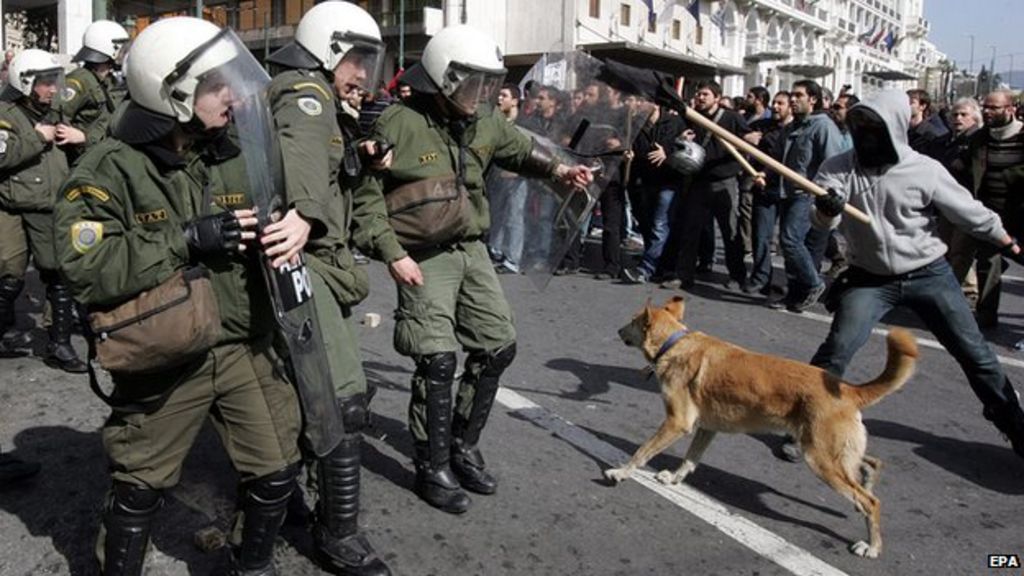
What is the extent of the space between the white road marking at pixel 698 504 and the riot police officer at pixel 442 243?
796mm

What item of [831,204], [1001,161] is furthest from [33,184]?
[1001,161]

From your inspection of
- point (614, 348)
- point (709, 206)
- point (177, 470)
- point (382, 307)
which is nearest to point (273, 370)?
point (177, 470)

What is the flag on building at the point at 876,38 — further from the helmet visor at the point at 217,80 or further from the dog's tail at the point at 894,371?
the helmet visor at the point at 217,80

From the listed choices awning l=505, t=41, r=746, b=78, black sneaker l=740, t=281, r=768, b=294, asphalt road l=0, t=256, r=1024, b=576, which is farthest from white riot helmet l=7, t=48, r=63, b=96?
awning l=505, t=41, r=746, b=78

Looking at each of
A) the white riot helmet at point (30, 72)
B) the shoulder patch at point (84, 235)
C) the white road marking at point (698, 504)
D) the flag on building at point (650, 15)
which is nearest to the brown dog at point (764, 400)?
the white road marking at point (698, 504)

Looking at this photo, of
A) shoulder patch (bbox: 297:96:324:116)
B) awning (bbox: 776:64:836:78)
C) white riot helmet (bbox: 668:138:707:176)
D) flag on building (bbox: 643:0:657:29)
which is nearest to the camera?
shoulder patch (bbox: 297:96:324:116)

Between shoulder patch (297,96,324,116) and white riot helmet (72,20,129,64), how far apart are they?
4611 mm

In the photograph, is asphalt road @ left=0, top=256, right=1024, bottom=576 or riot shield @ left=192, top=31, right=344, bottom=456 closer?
riot shield @ left=192, top=31, right=344, bottom=456

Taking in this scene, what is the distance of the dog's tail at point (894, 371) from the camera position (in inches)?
140

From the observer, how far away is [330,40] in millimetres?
3279

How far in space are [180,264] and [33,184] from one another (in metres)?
3.66

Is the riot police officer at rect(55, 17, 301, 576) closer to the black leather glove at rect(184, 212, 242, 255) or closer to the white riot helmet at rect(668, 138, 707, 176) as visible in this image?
the black leather glove at rect(184, 212, 242, 255)

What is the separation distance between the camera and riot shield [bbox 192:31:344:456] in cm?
242

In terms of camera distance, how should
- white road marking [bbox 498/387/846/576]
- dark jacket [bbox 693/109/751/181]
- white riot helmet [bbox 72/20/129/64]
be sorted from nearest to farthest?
white road marking [bbox 498/387/846/576] < white riot helmet [bbox 72/20/129/64] < dark jacket [bbox 693/109/751/181]
